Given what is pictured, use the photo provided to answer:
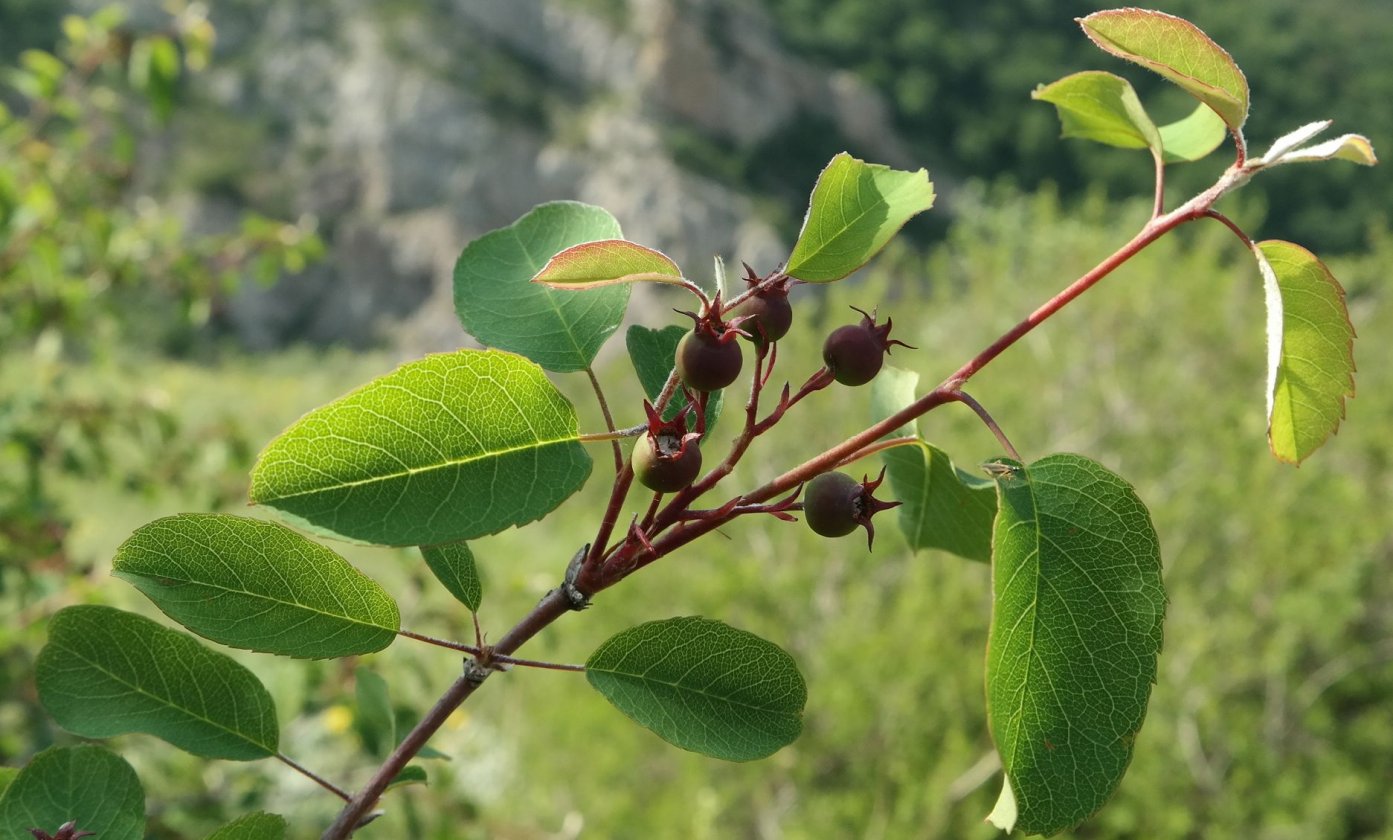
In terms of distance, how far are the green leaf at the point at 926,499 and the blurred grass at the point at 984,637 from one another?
2.12 metres

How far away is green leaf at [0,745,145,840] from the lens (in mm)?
606

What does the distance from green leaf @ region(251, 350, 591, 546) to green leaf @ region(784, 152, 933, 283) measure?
145mm

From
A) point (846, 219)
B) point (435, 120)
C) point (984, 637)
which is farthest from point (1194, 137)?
point (435, 120)

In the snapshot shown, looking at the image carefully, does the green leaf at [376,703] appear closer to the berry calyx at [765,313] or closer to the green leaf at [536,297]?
the green leaf at [536,297]

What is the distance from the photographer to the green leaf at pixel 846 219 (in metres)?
0.55

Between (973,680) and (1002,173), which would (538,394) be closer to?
(973,680)

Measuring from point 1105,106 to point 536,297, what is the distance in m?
0.36

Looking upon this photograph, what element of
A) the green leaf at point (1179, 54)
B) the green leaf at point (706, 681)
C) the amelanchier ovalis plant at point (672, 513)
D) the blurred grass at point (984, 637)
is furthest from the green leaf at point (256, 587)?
the blurred grass at point (984, 637)

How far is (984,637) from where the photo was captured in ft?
16.7

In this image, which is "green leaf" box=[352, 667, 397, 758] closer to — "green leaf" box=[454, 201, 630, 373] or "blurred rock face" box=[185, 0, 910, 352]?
"green leaf" box=[454, 201, 630, 373]

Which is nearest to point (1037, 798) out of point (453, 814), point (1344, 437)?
point (453, 814)

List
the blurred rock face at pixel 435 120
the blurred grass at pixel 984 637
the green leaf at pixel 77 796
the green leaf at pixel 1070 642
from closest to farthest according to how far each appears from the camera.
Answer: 1. the green leaf at pixel 1070 642
2. the green leaf at pixel 77 796
3. the blurred grass at pixel 984 637
4. the blurred rock face at pixel 435 120

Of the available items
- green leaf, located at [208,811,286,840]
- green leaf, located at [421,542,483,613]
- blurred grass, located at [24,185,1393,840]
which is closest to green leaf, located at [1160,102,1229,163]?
green leaf, located at [421,542,483,613]

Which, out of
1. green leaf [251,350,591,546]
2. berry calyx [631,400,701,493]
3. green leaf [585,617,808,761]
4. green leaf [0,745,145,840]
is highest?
green leaf [251,350,591,546]
